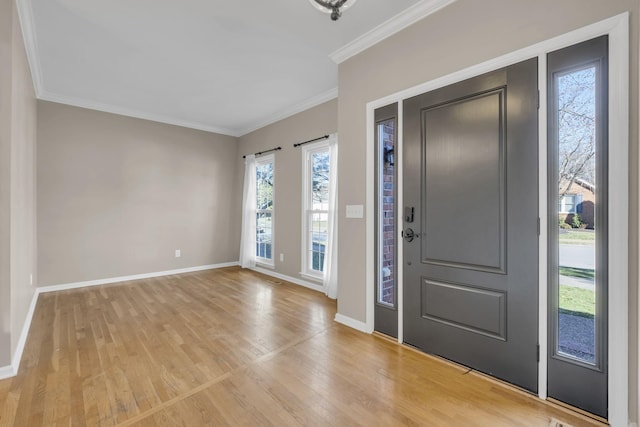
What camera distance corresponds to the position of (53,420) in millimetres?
1558

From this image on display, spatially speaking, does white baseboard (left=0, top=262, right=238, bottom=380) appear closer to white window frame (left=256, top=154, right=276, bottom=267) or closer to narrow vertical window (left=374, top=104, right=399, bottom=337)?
white window frame (left=256, top=154, right=276, bottom=267)

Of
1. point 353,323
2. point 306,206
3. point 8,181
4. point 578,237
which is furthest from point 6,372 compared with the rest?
point 578,237

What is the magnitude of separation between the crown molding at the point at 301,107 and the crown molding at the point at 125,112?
0.80 m

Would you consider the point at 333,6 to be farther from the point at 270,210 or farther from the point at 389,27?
the point at 270,210

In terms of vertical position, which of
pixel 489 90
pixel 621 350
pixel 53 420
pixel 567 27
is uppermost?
pixel 567 27

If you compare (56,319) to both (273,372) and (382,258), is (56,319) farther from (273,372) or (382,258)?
(382,258)

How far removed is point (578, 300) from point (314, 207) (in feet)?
10.7

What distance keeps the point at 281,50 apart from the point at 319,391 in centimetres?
301

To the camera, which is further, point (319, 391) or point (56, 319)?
point (56, 319)

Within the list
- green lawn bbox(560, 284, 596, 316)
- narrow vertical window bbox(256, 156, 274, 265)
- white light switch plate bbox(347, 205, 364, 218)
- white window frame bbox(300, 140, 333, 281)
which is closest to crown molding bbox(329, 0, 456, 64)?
white light switch plate bbox(347, 205, 364, 218)

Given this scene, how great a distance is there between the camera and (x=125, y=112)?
458cm

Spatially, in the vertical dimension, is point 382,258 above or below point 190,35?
below

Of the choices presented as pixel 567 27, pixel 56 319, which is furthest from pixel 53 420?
pixel 567 27

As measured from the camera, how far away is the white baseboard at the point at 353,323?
2705 mm
